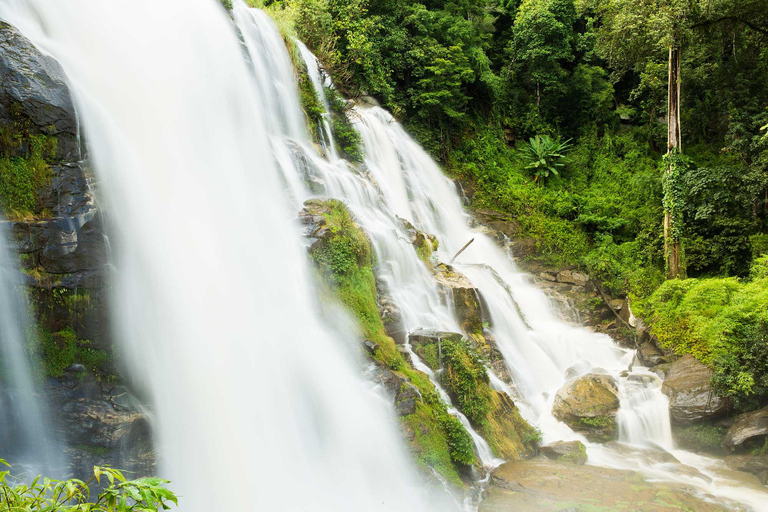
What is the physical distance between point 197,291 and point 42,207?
209cm

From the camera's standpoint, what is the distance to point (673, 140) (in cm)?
1367

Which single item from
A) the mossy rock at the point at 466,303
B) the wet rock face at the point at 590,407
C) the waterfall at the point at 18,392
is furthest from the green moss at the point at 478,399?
the waterfall at the point at 18,392

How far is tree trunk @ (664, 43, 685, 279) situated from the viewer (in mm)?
13219

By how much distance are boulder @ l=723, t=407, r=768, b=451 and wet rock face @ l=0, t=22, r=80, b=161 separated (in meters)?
11.2

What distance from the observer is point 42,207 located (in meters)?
5.65

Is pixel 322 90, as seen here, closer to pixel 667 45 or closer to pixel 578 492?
pixel 667 45

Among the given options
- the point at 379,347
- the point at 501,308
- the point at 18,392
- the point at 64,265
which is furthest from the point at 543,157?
the point at 18,392

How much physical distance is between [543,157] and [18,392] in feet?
59.7

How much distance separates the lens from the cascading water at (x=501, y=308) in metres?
9.13

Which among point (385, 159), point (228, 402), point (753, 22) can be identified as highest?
point (753, 22)

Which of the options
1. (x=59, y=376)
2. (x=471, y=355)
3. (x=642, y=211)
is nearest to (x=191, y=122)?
(x=59, y=376)

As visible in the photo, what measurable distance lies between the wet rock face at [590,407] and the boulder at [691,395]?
1.03 m

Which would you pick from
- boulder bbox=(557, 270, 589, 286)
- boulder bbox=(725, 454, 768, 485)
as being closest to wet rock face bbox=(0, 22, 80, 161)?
boulder bbox=(725, 454, 768, 485)

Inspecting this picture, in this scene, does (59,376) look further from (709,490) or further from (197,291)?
(709,490)
